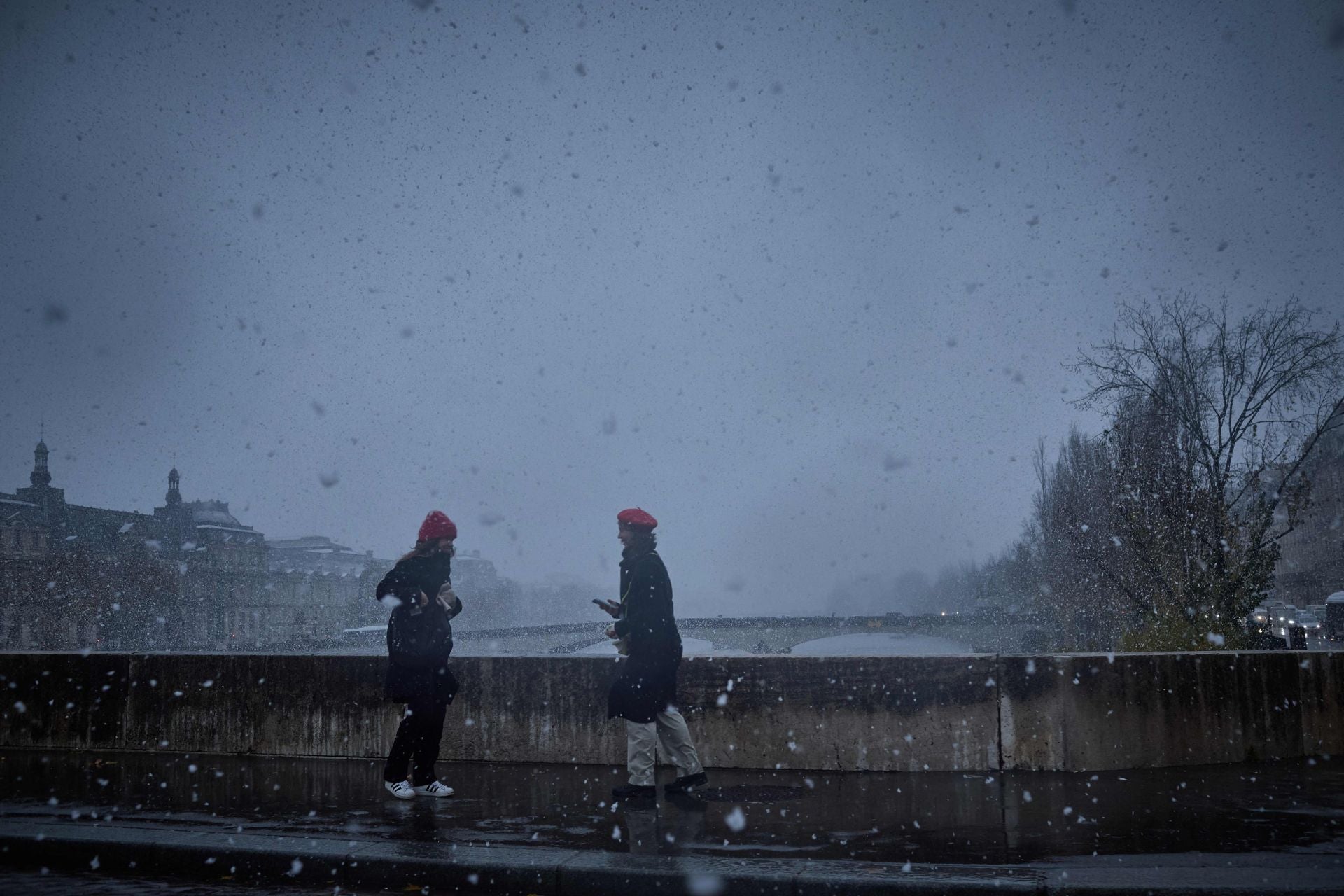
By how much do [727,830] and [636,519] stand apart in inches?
89.7

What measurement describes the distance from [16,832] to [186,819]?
2.80 ft

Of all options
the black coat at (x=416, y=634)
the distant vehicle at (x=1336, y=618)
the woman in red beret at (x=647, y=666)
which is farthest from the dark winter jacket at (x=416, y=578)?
the distant vehicle at (x=1336, y=618)

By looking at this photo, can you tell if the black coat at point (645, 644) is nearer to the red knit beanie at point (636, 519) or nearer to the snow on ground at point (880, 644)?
the red knit beanie at point (636, 519)

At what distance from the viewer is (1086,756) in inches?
294

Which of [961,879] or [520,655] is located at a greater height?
[520,655]

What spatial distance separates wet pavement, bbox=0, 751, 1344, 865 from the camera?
520 cm

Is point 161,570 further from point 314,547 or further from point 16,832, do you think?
point 16,832

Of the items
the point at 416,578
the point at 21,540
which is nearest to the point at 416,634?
the point at 416,578

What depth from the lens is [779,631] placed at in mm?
87125

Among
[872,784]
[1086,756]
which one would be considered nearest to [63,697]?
[872,784]

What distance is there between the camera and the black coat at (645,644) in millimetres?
6828

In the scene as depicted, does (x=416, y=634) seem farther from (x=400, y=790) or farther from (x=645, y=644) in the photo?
(x=645, y=644)

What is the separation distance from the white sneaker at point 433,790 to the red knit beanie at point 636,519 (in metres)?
2.14

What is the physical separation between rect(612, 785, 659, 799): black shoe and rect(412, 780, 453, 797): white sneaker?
1.13 meters
